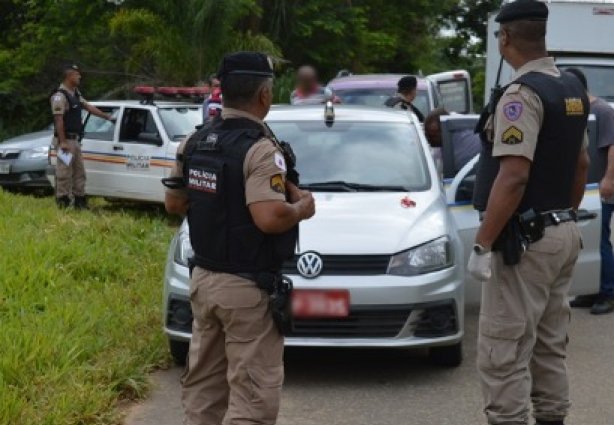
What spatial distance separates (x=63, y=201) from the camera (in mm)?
12062

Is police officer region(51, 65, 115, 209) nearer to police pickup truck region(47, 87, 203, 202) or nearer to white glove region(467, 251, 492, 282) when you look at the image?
police pickup truck region(47, 87, 203, 202)

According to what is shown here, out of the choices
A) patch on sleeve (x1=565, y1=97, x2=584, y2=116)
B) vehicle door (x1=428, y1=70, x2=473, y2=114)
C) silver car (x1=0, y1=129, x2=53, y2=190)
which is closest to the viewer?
patch on sleeve (x1=565, y1=97, x2=584, y2=116)

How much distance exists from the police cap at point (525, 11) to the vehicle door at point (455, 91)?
1322 centimetres

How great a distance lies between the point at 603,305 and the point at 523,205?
3.68 metres

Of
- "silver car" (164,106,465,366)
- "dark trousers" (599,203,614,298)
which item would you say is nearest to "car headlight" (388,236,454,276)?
"silver car" (164,106,465,366)

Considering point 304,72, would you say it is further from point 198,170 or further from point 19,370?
point 198,170

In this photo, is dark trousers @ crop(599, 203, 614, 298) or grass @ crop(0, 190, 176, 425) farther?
dark trousers @ crop(599, 203, 614, 298)

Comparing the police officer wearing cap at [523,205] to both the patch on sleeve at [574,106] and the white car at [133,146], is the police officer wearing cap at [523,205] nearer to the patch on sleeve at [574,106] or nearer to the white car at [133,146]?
the patch on sleeve at [574,106]

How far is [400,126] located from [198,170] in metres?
3.62

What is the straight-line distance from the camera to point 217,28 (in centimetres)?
1869

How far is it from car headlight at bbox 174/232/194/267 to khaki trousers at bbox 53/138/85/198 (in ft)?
20.7

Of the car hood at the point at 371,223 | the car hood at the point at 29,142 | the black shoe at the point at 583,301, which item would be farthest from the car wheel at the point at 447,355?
the car hood at the point at 29,142

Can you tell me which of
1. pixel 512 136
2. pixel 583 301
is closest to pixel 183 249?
pixel 512 136

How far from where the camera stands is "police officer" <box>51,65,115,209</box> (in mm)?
11891
